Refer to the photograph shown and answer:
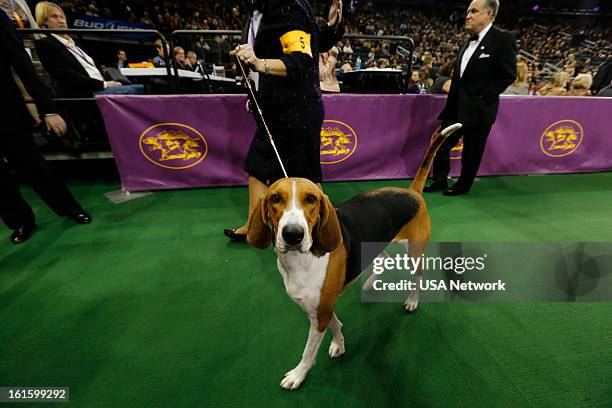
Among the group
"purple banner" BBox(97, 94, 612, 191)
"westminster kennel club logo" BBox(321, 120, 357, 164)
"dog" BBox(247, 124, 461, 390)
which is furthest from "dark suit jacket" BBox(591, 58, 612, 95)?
"dog" BBox(247, 124, 461, 390)

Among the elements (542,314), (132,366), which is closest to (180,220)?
(132,366)

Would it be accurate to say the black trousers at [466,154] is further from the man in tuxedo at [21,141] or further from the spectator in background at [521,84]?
the man in tuxedo at [21,141]

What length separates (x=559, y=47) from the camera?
2189 cm

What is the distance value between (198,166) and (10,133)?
1744 mm

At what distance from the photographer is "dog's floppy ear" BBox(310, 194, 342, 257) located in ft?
4.05

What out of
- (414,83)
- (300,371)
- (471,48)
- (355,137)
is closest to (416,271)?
(300,371)

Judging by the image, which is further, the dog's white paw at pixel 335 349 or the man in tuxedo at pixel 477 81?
the man in tuxedo at pixel 477 81

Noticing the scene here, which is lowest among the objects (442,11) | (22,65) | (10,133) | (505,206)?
(505,206)

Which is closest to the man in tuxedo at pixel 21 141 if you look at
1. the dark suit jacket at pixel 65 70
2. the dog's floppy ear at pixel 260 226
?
the dark suit jacket at pixel 65 70

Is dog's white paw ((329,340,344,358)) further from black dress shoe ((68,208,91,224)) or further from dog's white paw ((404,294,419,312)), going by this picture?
black dress shoe ((68,208,91,224))

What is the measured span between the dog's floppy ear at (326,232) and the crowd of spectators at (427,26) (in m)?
9.99

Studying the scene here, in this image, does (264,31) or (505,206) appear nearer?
(264,31)

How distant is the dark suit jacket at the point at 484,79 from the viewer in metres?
3.04

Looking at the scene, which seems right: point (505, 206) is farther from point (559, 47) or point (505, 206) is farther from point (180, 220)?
point (559, 47)
